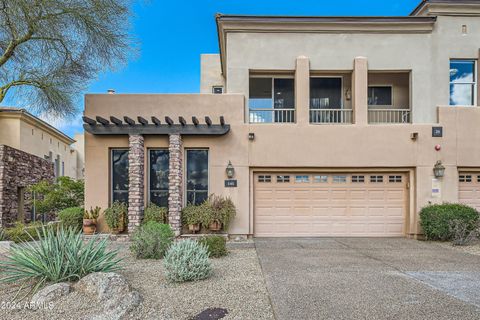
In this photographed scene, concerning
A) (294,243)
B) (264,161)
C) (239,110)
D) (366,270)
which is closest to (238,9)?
(239,110)

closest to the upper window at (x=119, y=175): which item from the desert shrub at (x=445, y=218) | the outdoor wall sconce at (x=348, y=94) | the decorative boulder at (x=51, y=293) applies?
the decorative boulder at (x=51, y=293)

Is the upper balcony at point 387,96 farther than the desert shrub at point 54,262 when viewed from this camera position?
Yes

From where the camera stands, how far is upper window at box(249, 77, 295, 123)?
1195cm

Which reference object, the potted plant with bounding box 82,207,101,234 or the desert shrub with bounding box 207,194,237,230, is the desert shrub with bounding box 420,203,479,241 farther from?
the potted plant with bounding box 82,207,101,234

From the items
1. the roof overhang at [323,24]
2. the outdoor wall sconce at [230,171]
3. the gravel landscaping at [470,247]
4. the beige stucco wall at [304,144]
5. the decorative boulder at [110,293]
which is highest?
the roof overhang at [323,24]

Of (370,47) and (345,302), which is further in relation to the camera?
(370,47)

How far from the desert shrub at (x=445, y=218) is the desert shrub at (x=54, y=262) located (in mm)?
9361

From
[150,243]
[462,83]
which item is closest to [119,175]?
[150,243]

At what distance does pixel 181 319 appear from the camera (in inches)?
167

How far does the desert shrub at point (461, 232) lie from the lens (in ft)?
31.3

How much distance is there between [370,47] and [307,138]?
4.04 meters

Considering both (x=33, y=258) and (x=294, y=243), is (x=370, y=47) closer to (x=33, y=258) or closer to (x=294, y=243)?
(x=294, y=243)

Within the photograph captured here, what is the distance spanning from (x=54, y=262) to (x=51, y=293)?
0.66 m

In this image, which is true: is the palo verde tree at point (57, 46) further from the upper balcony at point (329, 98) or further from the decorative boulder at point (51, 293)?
the decorative boulder at point (51, 293)
